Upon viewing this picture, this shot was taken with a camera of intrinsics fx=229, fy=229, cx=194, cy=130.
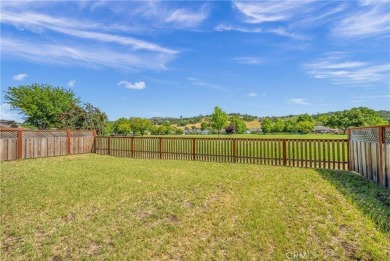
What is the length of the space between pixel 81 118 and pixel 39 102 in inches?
319

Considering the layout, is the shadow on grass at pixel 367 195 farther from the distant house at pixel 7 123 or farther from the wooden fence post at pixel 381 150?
the distant house at pixel 7 123

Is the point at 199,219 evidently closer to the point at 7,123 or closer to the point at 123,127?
the point at 7,123

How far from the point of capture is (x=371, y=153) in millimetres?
5387

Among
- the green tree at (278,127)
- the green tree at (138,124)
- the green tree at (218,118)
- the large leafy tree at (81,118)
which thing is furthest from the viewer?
the green tree at (278,127)

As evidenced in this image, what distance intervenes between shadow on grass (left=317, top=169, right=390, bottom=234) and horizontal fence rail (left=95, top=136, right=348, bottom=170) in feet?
5.33

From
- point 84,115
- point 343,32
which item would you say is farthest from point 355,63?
point 84,115

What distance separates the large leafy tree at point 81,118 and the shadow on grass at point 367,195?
68.4 feet

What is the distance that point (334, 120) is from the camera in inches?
2832

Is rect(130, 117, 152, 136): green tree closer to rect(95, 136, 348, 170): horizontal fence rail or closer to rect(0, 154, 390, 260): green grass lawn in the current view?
rect(95, 136, 348, 170): horizontal fence rail

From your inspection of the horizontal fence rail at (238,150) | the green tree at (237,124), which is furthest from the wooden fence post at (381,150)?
the green tree at (237,124)

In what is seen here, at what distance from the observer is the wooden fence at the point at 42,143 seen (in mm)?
Result: 10766

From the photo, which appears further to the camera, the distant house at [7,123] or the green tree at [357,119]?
the green tree at [357,119]

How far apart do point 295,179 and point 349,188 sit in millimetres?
1188

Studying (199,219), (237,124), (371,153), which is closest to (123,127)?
(237,124)
